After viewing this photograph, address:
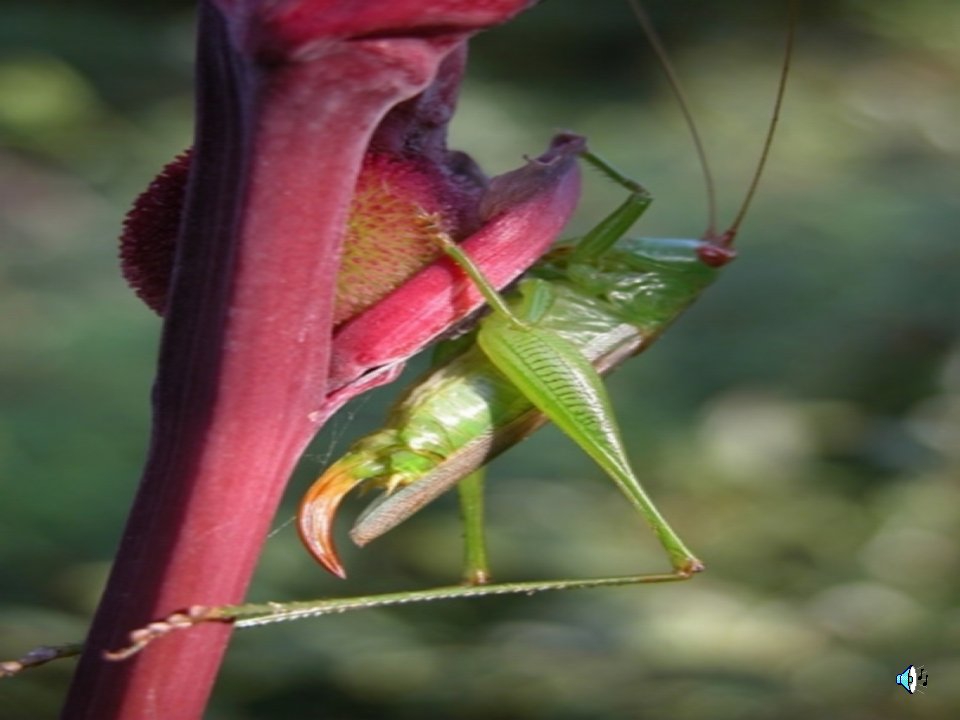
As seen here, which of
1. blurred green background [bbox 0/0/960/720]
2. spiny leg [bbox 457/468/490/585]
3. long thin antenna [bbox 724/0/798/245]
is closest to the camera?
long thin antenna [bbox 724/0/798/245]

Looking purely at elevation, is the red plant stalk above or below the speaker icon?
below

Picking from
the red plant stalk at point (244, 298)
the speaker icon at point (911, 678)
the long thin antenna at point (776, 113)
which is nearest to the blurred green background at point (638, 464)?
the speaker icon at point (911, 678)

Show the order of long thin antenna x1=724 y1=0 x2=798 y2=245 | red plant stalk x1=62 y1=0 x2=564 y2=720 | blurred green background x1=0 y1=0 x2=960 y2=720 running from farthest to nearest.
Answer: blurred green background x1=0 y1=0 x2=960 y2=720, long thin antenna x1=724 y1=0 x2=798 y2=245, red plant stalk x1=62 y1=0 x2=564 y2=720

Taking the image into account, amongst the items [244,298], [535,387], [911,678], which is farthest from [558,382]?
[911,678]

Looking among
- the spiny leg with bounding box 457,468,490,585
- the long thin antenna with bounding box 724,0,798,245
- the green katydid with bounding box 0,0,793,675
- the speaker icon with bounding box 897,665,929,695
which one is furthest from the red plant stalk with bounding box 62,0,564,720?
the speaker icon with bounding box 897,665,929,695

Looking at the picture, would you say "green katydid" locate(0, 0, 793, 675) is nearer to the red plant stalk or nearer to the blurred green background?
the red plant stalk

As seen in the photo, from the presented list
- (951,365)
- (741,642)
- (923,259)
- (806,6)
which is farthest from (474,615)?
(806,6)

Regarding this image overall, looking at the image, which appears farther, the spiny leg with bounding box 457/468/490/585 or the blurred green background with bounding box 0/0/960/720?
the blurred green background with bounding box 0/0/960/720
